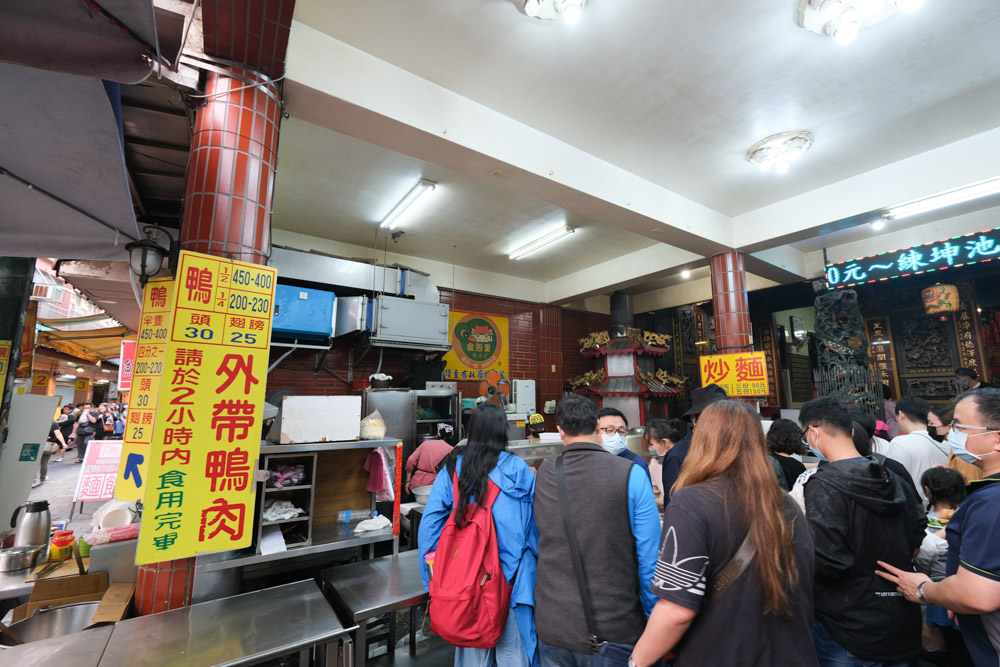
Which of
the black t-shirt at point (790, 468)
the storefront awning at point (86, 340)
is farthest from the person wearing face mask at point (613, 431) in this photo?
the storefront awning at point (86, 340)

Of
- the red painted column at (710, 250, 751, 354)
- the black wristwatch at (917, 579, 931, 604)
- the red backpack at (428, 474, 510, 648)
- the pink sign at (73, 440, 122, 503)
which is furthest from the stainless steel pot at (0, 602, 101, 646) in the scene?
the red painted column at (710, 250, 751, 354)

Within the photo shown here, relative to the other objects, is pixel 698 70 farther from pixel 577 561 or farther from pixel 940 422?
pixel 577 561

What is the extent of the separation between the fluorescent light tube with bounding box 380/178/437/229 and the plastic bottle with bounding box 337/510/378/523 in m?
3.35

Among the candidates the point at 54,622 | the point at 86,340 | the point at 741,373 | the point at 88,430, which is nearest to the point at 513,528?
the point at 54,622

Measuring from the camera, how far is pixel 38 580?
220 cm

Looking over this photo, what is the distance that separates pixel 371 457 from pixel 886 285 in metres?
7.73

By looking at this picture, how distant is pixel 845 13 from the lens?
257 centimetres

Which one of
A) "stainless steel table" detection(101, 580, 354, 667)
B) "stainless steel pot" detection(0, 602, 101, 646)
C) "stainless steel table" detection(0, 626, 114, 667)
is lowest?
"stainless steel pot" detection(0, 602, 101, 646)

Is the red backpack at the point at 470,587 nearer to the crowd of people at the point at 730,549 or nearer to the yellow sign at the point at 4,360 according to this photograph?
the crowd of people at the point at 730,549

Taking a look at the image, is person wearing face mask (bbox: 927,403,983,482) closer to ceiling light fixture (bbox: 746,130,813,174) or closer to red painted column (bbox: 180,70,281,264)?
ceiling light fixture (bbox: 746,130,813,174)

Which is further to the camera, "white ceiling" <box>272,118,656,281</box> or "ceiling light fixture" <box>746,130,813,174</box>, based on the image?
"white ceiling" <box>272,118,656,281</box>

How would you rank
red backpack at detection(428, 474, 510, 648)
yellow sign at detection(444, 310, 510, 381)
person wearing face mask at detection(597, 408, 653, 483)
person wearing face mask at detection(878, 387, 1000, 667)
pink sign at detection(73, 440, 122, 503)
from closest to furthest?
person wearing face mask at detection(878, 387, 1000, 667) → red backpack at detection(428, 474, 510, 648) → person wearing face mask at detection(597, 408, 653, 483) → pink sign at detection(73, 440, 122, 503) → yellow sign at detection(444, 310, 510, 381)

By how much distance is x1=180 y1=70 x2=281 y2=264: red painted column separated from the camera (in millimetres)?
2195

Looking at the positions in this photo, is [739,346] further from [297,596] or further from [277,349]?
[277,349]
